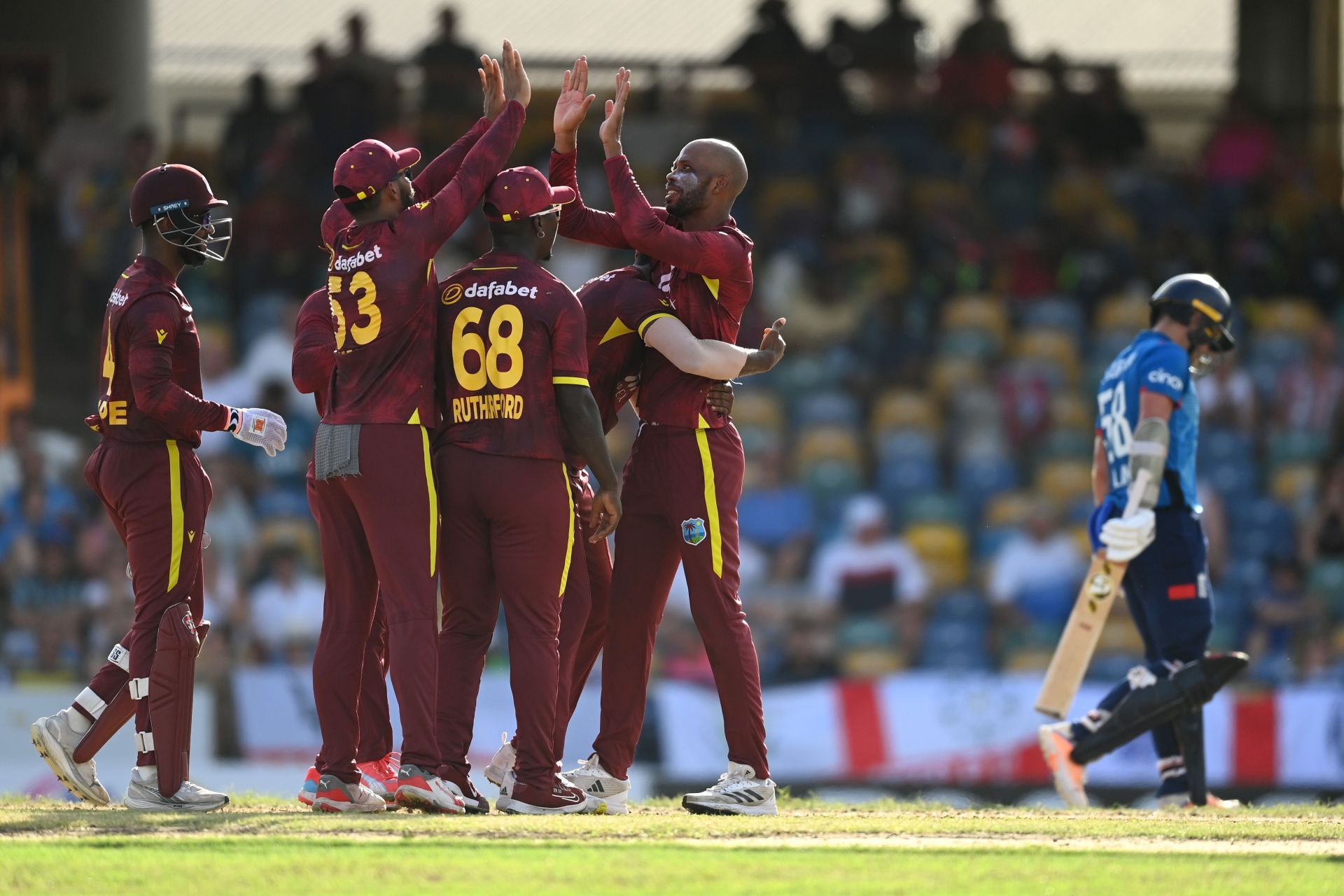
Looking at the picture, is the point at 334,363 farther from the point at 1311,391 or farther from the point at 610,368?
the point at 1311,391

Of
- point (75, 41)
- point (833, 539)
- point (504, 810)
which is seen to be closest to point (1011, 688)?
point (833, 539)

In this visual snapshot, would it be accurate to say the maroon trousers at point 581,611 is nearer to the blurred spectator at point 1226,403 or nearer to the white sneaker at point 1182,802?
the white sneaker at point 1182,802

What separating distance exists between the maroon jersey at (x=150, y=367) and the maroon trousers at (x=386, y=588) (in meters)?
0.67

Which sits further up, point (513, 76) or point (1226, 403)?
point (513, 76)

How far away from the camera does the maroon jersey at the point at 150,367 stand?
7.72m

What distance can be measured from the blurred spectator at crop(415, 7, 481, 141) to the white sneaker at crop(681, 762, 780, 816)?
11.8m

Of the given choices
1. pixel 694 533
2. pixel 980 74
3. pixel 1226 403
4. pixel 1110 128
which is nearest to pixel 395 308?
pixel 694 533

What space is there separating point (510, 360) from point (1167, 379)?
3386mm

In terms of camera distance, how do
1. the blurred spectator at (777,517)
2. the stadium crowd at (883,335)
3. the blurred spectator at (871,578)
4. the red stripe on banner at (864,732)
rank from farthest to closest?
the blurred spectator at (777,517) → the blurred spectator at (871,578) → the stadium crowd at (883,335) → the red stripe on banner at (864,732)

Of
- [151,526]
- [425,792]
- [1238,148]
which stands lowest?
[425,792]

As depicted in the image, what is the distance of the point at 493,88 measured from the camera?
805cm

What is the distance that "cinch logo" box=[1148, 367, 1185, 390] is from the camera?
9133mm

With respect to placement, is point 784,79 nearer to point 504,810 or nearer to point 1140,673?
point 1140,673

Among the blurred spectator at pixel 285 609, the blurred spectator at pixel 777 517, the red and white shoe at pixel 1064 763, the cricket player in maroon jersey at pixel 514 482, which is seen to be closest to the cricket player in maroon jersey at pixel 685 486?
the cricket player in maroon jersey at pixel 514 482
